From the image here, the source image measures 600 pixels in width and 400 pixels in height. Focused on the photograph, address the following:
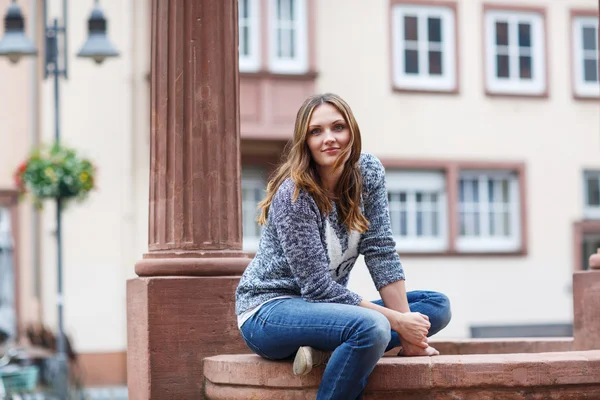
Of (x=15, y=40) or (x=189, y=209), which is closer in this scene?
(x=189, y=209)

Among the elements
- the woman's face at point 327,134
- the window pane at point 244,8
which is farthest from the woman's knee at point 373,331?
the window pane at point 244,8

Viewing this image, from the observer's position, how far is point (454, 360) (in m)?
4.82

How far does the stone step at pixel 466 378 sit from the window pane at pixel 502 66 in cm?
1707

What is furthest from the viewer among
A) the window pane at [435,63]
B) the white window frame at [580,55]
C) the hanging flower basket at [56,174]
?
the white window frame at [580,55]

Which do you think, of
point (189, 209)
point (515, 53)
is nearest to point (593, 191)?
point (515, 53)

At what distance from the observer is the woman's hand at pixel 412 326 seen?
492cm

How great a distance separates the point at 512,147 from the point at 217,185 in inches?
640

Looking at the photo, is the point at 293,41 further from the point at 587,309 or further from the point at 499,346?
the point at 587,309

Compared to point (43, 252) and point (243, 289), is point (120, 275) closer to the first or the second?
point (43, 252)

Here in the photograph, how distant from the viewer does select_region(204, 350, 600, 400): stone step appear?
4.80m

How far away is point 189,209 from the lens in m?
5.87

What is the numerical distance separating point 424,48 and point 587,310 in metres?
15.2

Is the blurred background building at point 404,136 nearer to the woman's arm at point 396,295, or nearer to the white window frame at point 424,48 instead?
the white window frame at point 424,48

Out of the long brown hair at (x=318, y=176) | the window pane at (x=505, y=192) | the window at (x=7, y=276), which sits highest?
the window pane at (x=505, y=192)
